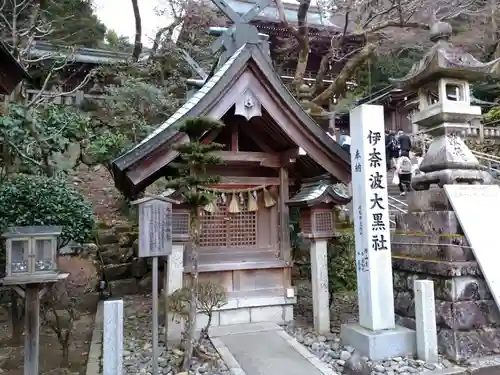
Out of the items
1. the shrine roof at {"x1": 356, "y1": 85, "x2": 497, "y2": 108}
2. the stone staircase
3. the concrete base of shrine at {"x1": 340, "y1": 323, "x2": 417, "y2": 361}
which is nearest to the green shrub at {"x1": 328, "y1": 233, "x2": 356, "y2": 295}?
the concrete base of shrine at {"x1": 340, "y1": 323, "x2": 417, "y2": 361}

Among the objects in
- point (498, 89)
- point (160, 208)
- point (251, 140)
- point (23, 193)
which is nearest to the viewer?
point (160, 208)

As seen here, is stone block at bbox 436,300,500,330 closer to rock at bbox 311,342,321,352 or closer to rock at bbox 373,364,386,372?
rock at bbox 373,364,386,372

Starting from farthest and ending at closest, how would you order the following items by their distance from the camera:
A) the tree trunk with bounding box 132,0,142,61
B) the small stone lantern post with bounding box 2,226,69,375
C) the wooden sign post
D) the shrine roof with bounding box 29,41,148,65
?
1. the tree trunk with bounding box 132,0,142,61
2. the shrine roof with bounding box 29,41,148,65
3. the wooden sign post
4. the small stone lantern post with bounding box 2,226,69,375

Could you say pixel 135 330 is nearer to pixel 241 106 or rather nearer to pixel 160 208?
pixel 160 208

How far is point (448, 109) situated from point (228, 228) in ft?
14.4

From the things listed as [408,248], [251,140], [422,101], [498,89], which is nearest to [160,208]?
[251,140]

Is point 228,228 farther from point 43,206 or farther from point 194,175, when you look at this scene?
point 43,206

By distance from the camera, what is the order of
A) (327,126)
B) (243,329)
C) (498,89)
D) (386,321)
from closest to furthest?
(386,321)
(243,329)
(327,126)
(498,89)

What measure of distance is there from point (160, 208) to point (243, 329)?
284 centimetres

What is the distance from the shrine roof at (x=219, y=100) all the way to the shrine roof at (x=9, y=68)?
1657mm

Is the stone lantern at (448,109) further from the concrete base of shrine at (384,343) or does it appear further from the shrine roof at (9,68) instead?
the shrine roof at (9,68)

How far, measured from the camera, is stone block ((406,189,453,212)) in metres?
6.19

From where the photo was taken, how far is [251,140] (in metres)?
7.71

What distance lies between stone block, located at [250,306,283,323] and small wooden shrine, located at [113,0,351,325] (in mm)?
17
